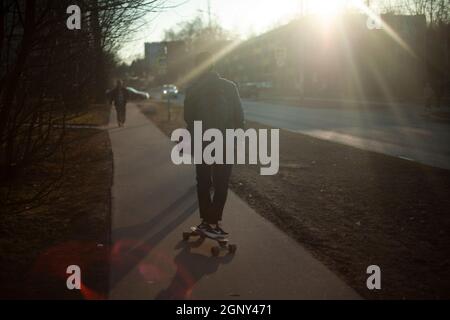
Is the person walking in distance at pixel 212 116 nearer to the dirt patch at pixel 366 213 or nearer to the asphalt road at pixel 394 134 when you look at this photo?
the dirt patch at pixel 366 213

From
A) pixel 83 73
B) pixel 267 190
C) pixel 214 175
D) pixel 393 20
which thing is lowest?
pixel 267 190

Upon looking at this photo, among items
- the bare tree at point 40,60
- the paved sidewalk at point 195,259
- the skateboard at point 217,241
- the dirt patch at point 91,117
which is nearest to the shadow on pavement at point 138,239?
the paved sidewalk at point 195,259

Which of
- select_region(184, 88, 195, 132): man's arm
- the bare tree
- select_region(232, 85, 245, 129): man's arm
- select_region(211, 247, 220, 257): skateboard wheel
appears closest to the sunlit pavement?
select_region(232, 85, 245, 129): man's arm

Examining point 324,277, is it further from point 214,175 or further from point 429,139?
point 429,139

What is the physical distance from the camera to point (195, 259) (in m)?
5.64

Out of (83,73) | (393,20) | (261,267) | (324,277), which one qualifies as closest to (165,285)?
(261,267)

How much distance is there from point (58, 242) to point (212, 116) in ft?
7.01

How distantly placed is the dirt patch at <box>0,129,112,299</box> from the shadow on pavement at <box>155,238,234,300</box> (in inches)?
21.9

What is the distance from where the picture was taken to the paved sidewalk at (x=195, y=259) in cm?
467

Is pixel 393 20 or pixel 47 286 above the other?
pixel 393 20

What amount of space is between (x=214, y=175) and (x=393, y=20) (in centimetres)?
3552

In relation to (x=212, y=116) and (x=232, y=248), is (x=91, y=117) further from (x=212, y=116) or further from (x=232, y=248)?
(x=232, y=248)
